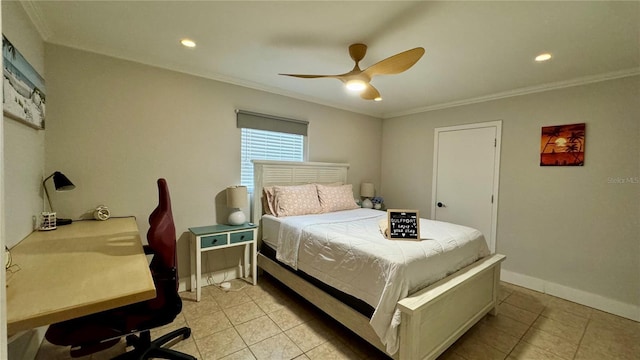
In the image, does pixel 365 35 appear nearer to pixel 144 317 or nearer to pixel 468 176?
pixel 144 317

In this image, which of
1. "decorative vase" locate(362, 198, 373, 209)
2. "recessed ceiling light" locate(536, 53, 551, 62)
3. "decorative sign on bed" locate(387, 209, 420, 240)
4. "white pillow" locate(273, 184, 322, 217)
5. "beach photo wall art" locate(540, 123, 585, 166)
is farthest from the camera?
"decorative vase" locate(362, 198, 373, 209)

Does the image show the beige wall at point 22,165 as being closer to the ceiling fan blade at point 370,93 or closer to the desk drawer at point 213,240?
the desk drawer at point 213,240

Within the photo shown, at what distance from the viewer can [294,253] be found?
8.63 ft

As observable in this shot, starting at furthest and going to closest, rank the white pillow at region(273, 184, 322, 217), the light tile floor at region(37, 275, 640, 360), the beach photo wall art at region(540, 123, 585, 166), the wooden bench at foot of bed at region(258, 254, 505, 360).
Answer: the white pillow at region(273, 184, 322, 217) → the beach photo wall art at region(540, 123, 585, 166) → the light tile floor at region(37, 275, 640, 360) → the wooden bench at foot of bed at region(258, 254, 505, 360)

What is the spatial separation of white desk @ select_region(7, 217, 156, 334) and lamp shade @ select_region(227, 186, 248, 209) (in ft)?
3.69

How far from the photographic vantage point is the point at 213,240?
2762mm

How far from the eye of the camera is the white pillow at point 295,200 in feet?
10.5

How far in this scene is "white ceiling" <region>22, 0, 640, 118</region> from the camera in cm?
177

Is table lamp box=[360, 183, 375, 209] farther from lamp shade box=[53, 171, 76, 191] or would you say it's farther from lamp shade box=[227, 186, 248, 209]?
lamp shade box=[53, 171, 76, 191]

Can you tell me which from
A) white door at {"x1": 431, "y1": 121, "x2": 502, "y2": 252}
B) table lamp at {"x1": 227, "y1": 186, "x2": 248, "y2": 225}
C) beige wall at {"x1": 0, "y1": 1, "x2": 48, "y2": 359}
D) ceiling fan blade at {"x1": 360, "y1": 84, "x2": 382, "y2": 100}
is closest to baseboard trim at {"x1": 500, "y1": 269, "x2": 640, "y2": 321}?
white door at {"x1": 431, "y1": 121, "x2": 502, "y2": 252}

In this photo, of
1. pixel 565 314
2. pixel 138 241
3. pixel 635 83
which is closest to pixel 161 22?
pixel 138 241

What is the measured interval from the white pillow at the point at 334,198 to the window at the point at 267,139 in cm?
62

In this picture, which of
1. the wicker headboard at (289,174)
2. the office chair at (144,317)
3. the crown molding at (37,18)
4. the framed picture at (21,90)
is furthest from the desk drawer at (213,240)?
the crown molding at (37,18)

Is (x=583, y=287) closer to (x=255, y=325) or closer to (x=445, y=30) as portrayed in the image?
(x=445, y=30)
